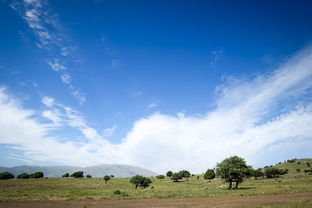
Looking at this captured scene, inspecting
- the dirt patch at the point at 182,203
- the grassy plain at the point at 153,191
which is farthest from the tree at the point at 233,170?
the dirt patch at the point at 182,203

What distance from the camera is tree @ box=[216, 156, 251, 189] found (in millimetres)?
54375

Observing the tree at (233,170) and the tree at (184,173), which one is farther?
the tree at (184,173)

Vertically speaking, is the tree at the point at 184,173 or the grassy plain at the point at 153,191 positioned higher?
the tree at the point at 184,173

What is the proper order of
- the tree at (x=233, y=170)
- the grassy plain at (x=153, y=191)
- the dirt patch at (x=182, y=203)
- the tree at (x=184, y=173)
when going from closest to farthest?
the dirt patch at (x=182, y=203)
the grassy plain at (x=153, y=191)
the tree at (x=233, y=170)
the tree at (x=184, y=173)

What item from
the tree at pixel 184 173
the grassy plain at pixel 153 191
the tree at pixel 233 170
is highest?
the tree at pixel 233 170

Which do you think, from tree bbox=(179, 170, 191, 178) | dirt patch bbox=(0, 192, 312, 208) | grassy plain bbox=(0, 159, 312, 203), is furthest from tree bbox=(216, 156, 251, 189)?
tree bbox=(179, 170, 191, 178)

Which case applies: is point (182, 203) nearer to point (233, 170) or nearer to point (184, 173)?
point (233, 170)

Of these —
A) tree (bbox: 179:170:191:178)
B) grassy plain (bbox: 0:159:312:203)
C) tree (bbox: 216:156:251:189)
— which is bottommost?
grassy plain (bbox: 0:159:312:203)

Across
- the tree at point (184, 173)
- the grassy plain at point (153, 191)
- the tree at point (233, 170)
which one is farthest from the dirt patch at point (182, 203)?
the tree at point (184, 173)

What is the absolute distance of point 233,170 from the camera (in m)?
53.8

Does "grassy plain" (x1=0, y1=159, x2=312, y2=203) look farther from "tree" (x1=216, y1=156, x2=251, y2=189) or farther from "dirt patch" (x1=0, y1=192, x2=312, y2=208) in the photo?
"dirt patch" (x1=0, y1=192, x2=312, y2=208)

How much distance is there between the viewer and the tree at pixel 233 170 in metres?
54.4

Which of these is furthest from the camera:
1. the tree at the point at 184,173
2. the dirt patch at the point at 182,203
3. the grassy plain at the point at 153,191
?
the tree at the point at 184,173

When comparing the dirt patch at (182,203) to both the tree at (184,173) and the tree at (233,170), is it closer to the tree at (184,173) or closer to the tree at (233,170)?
the tree at (233,170)
